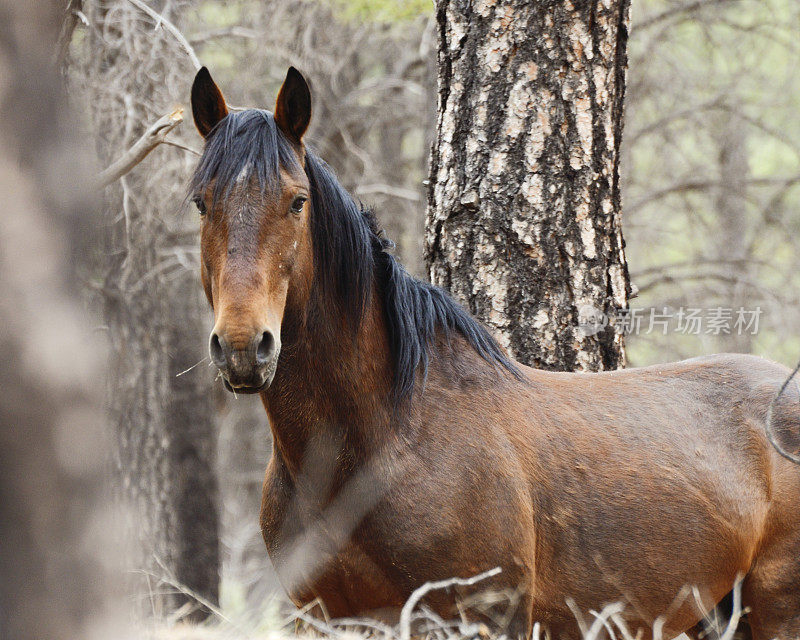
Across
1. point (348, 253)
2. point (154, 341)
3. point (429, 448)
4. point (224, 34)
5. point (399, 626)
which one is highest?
point (224, 34)

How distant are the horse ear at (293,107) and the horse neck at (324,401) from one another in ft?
2.23

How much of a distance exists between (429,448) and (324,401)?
430 mm

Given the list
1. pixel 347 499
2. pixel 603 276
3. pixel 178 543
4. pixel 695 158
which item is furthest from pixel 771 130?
pixel 347 499

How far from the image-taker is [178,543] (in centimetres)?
749

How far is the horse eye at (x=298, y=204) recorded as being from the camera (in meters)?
3.05

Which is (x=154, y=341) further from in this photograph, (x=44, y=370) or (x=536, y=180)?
(x=44, y=370)

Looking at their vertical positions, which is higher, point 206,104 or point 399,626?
point 206,104

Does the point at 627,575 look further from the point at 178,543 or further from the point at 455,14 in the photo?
the point at 178,543

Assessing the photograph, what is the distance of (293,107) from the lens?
326 cm

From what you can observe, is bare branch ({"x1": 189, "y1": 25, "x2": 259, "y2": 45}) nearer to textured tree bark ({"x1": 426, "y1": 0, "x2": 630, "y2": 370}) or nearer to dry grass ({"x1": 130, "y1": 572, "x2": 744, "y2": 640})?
textured tree bark ({"x1": 426, "y1": 0, "x2": 630, "y2": 370})

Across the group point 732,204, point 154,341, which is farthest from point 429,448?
point 732,204

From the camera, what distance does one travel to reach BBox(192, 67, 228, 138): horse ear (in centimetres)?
326

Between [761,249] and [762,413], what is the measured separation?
27.5ft

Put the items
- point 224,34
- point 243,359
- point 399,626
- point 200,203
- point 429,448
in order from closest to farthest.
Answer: point 243,359 < point 399,626 < point 200,203 < point 429,448 < point 224,34
